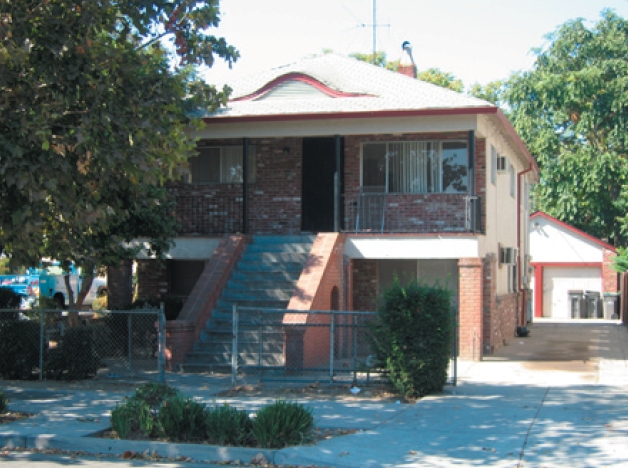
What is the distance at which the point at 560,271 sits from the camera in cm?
3797

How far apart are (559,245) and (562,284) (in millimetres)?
1783

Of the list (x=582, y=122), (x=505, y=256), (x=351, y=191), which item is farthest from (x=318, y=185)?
(x=582, y=122)

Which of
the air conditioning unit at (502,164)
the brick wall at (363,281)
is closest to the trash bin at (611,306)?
the air conditioning unit at (502,164)

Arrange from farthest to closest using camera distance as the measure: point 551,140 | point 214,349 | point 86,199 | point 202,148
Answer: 1. point 551,140
2. point 202,148
3. point 214,349
4. point 86,199

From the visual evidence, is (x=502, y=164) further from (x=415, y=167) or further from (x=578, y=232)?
(x=578, y=232)

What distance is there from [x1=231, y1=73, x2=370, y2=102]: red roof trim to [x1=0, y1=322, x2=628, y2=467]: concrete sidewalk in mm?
7190

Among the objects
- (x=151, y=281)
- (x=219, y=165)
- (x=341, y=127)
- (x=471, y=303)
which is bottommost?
(x=471, y=303)

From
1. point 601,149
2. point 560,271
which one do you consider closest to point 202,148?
point 560,271

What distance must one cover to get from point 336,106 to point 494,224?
5.30 metres

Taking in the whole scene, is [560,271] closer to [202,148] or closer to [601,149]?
[601,149]

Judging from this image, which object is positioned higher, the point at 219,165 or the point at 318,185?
the point at 219,165

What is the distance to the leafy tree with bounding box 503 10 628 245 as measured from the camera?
1553 inches

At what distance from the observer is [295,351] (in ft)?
49.0

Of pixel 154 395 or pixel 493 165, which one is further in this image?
pixel 493 165
